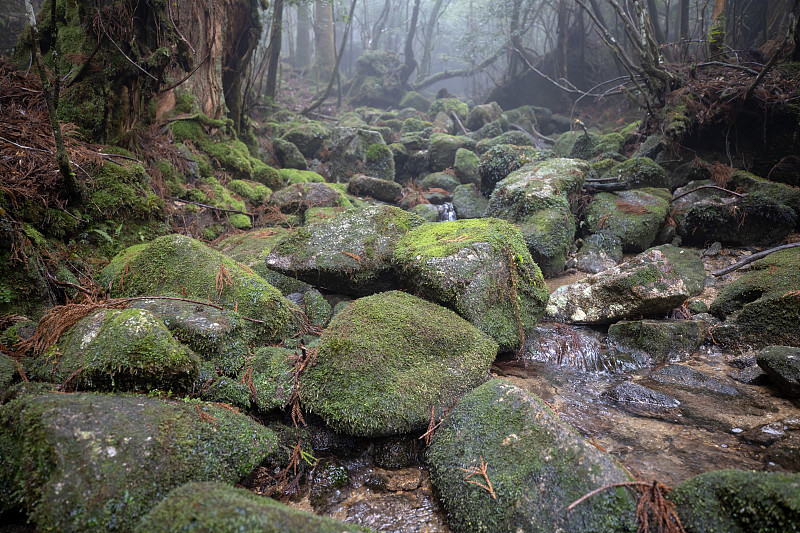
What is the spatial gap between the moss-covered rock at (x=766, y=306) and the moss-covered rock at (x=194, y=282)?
182 inches

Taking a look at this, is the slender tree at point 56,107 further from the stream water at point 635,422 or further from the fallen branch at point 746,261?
the fallen branch at point 746,261

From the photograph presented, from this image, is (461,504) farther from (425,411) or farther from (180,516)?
(180,516)

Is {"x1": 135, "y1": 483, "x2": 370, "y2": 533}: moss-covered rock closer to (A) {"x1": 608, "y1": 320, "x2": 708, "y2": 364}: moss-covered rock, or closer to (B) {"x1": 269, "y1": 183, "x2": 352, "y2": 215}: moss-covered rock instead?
(A) {"x1": 608, "y1": 320, "x2": 708, "y2": 364}: moss-covered rock

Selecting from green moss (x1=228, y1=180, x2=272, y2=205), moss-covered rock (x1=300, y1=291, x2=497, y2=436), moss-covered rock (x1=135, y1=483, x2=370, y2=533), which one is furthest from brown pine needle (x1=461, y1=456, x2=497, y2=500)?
green moss (x1=228, y1=180, x2=272, y2=205)

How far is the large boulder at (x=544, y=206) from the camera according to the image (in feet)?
21.0

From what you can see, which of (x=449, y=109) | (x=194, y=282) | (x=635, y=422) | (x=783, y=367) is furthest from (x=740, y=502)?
(x=449, y=109)

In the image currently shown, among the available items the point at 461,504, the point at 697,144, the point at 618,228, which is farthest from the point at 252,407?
the point at 697,144

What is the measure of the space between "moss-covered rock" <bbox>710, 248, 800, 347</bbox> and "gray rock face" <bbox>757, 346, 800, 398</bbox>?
637 millimetres

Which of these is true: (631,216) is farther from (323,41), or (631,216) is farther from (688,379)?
(323,41)

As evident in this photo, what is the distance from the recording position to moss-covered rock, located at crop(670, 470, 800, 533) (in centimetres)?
172

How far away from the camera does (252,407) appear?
2.85m

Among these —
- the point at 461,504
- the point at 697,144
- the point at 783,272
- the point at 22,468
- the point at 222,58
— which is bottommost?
the point at 461,504

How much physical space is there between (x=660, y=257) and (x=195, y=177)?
22.7ft

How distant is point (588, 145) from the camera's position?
11477mm
